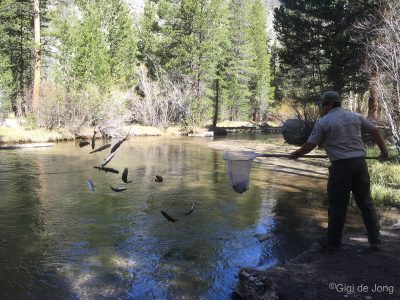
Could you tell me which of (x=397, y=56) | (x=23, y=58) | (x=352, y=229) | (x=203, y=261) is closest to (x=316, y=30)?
(x=397, y=56)

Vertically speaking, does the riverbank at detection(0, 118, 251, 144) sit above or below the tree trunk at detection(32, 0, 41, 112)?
below

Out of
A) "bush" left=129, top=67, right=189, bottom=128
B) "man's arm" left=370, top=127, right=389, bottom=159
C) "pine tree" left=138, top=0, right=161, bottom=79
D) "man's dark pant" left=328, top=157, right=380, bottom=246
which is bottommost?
"man's dark pant" left=328, top=157, right=380, bottom=246

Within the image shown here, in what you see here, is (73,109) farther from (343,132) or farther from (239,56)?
(239,56)

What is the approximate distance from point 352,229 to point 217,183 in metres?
5.48

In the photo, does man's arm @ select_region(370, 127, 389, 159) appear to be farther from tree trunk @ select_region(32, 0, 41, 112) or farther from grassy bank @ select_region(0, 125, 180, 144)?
tree trunk @ select_region(32, 0, 41, 112)

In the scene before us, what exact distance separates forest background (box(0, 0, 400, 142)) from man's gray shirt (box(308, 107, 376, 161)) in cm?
765

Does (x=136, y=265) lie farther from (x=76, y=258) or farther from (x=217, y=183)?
(x=217, y=183)

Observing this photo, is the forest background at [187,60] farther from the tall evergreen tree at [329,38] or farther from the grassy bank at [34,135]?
the grassy bank at [34,135]

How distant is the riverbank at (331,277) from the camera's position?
4.53m

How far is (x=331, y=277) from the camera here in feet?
16.1

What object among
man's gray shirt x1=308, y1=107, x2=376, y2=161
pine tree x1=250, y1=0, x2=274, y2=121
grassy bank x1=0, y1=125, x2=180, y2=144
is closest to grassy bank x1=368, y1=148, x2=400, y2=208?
man's gray shirt x1=308, y1=107, x2=376, y2=161

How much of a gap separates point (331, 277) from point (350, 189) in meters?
1.27

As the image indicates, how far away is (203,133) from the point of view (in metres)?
35.8

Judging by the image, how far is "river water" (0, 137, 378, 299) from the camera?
5.67m
